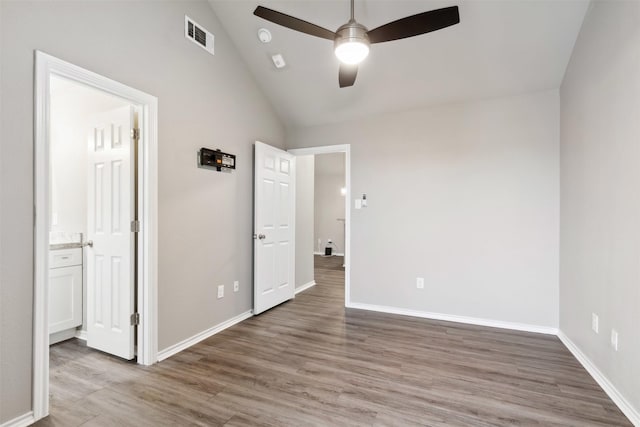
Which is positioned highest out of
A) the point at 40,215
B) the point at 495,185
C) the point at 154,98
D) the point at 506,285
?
the point at 154,98

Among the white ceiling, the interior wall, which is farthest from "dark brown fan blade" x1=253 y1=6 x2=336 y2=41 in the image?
the interior wall

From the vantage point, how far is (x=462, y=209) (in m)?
3.60

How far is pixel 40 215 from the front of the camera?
1.85 m

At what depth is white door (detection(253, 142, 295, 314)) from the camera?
3.76 meters

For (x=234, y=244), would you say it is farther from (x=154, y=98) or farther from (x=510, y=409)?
(x=510, y=409)

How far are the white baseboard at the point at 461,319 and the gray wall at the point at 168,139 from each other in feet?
5.28

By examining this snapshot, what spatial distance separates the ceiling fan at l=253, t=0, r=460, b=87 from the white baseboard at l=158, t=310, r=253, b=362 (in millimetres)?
2767

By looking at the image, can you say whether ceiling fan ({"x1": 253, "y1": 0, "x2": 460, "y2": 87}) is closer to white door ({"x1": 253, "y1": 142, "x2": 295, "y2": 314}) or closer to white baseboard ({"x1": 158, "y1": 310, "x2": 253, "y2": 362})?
white door ({"x1": 253, "y1": 142, "x2": 295, "y2": 314})

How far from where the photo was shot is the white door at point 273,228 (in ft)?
12.3

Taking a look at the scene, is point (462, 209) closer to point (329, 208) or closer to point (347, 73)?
point (347, 73)

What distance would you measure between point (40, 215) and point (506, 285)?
411cm

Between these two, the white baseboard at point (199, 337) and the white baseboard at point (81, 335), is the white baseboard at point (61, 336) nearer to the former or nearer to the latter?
the white baseboard at point (81, 335)

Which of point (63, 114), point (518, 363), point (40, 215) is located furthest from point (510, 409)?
point (63, 114)

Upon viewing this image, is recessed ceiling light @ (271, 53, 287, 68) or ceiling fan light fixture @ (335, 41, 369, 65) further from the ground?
recessed ceiling light @ (271, 53, 287, 68)
